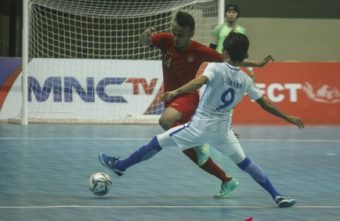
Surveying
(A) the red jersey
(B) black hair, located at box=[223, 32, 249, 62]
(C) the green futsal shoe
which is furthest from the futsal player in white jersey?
(A) the red jersey

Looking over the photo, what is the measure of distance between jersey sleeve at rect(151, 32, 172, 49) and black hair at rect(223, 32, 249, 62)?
1506 mm

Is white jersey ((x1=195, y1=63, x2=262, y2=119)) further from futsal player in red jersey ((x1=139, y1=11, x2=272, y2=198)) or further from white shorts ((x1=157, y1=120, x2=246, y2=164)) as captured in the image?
futsal player in red jersey ((x1=139, y1=11, x2=272, y2=198))

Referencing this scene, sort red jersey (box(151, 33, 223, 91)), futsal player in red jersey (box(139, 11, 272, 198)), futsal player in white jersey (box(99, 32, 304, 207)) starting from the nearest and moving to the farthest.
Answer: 1. futsal player in white jersey (box(99, 32, 304, 207))
2. futsal player in red jersey (box(139, 11, 272, 198))
3. red jersey (box(151, 33, 223, 91))

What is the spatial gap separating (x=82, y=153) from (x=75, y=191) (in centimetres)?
328

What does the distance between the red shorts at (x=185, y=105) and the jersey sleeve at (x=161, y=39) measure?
2.21ft

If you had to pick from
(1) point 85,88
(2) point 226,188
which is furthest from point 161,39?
(1) point 85,88

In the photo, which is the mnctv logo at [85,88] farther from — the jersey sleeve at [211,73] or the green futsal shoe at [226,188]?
the jersey sleeve at [211,73]

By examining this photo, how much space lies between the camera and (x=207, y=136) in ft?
23.9

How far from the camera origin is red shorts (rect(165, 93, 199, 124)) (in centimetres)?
834

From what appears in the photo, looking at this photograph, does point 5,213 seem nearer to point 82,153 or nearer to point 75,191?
point 75,191

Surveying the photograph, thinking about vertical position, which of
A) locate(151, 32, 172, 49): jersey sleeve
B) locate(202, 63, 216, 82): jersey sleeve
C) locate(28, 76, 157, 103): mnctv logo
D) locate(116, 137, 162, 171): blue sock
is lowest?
locate(28, 76, 157, 103): mnctv logo

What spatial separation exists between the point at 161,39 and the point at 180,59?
332 millimetres

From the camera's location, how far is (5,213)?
6.64 m

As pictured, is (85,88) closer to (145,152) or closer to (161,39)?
(161,39)
